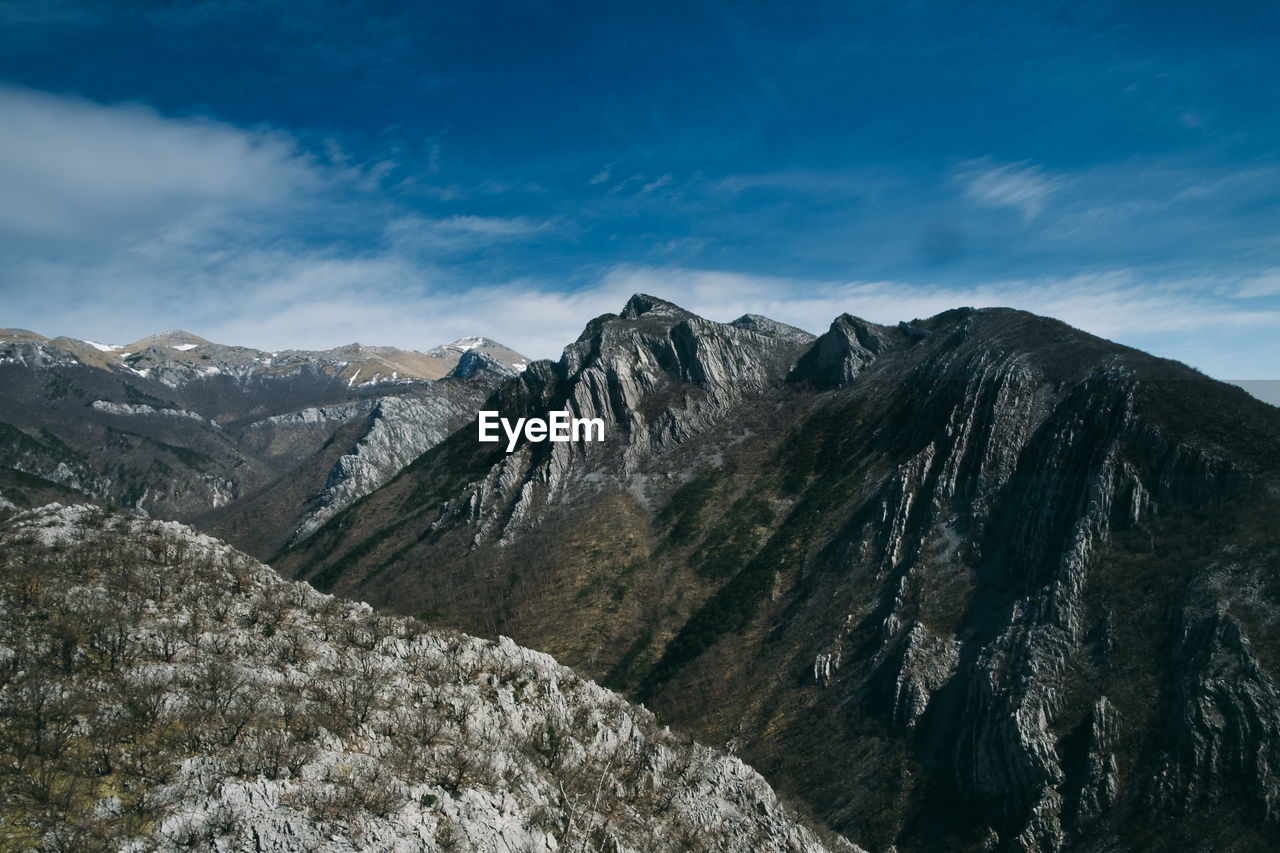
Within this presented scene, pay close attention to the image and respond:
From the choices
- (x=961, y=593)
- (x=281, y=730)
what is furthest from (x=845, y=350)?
(x=281, y=730)

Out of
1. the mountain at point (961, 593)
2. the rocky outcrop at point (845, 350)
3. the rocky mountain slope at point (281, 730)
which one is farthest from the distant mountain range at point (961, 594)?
the rocky mountain slope at point (281, 730)

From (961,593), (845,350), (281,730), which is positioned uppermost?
(845,350)

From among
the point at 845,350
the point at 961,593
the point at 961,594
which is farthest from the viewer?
the point at 845,350

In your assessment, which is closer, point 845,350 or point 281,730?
point 281,730

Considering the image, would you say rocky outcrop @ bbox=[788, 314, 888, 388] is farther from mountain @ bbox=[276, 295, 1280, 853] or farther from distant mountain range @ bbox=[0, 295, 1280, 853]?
distant mountain range @ bbox=[0, 295, 1280, 853]

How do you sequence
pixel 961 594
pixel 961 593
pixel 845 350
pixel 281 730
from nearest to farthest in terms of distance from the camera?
pixel 281 730
pixel 961 594
pixel 961 593
pixel 845 350

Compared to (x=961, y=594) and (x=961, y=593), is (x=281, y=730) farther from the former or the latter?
(x=961, y=593)
